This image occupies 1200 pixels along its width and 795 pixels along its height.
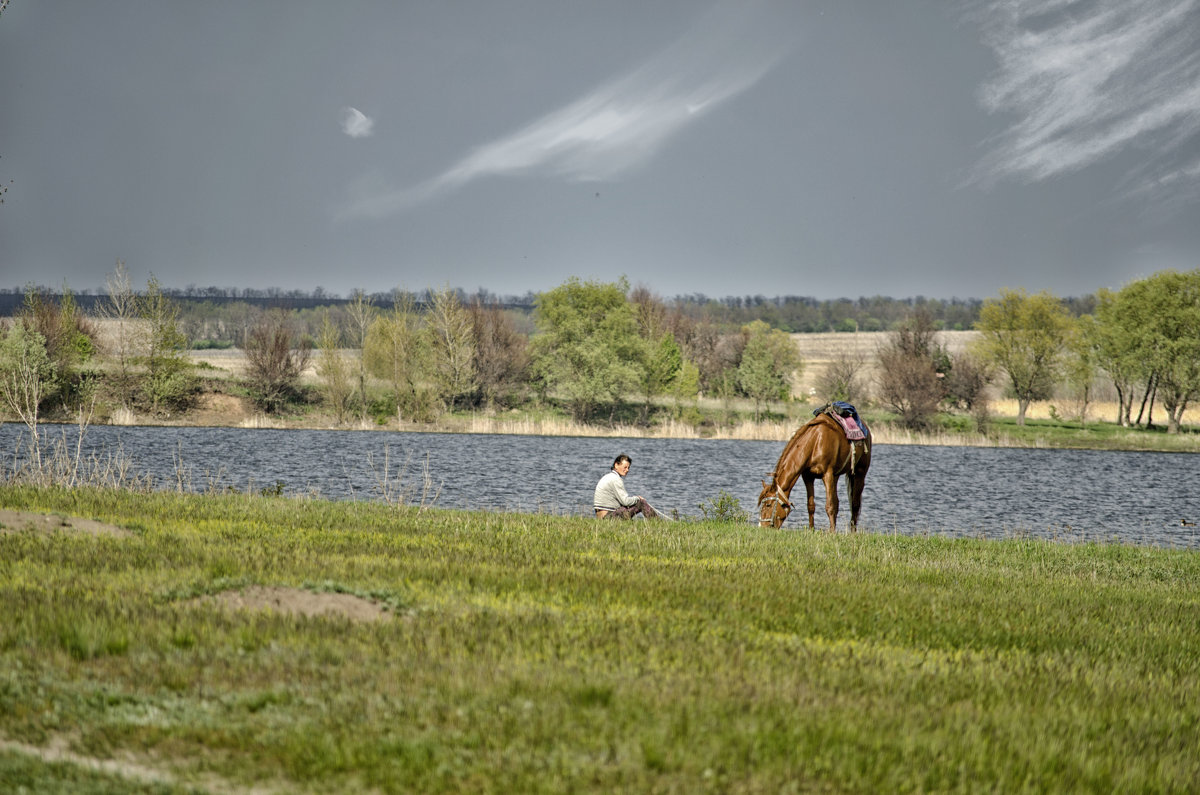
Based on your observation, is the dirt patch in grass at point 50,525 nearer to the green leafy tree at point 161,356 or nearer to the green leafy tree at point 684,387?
the green leafy tree at point 161,356

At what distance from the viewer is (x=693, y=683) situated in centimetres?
629

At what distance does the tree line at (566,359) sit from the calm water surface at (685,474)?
5.28m

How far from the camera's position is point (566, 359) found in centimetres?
7112

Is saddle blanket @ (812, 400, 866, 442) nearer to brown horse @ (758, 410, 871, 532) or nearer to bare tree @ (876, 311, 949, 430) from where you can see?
brown horse @ (758, 410, 871, 532)

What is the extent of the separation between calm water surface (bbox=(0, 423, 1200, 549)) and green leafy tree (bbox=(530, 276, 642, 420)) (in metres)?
5.00

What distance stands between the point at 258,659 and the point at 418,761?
6.77 ft

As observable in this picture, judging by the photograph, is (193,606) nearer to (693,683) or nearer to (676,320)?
(693,683)

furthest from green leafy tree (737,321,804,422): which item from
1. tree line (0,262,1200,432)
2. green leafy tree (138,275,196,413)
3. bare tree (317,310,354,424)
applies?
green leafy tree (138,275,196,413)

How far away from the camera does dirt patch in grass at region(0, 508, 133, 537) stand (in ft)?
35.5

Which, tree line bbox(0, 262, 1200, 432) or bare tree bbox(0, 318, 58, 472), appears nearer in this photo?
bare tree bbox(0, 318, 58, 472)

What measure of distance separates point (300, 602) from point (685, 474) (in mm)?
37331

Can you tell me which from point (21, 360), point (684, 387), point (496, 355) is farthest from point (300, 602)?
point (496, 355)

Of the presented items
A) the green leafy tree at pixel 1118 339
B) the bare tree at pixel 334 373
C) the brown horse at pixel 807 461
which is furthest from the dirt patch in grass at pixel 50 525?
the green leafy tree at pixel 1118 339

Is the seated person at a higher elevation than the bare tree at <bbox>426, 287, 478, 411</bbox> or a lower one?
lower
